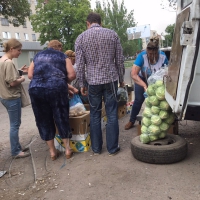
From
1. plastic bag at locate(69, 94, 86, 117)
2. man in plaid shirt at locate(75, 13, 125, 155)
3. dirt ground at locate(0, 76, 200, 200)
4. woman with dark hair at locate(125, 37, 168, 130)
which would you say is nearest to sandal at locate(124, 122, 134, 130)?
dirt ground at locate(0, 76, 200, 200)

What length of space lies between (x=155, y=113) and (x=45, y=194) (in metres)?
1.81

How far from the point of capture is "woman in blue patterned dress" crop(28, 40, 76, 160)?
387 centimetres

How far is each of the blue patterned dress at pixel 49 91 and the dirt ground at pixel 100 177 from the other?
22.6 inches

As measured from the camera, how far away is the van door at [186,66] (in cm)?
257

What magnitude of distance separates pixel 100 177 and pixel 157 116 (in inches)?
44.9

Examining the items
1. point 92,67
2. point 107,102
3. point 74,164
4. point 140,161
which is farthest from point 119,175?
point 92,67

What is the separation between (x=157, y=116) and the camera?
3.73m

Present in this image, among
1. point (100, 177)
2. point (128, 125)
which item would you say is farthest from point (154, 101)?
point (128, 125)

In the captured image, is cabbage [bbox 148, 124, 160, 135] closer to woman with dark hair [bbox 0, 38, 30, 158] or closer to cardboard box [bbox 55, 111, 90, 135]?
cardboard box [bbox 55, 111, 90, 135]

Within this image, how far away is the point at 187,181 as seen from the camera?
316cm

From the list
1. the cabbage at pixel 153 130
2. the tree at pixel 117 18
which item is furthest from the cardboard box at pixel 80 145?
the tree at pixel 117 18

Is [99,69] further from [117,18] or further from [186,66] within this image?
[117,18]

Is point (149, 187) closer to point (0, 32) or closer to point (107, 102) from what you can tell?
point (107, 102)

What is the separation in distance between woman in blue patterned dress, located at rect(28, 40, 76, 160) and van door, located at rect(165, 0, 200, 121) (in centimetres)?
155
